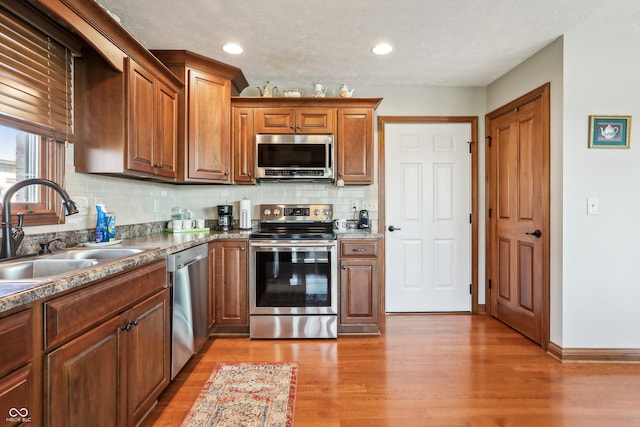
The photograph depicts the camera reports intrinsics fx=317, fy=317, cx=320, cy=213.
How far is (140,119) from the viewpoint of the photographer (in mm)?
2090

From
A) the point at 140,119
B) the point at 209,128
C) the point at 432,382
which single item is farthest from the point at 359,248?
the point at 140,119

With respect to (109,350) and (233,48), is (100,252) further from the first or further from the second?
(233,48)

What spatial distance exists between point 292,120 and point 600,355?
10.3ft

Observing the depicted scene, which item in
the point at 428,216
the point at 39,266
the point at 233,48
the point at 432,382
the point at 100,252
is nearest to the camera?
the point at 39,266

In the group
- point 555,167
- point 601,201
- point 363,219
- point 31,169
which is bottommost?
point 363,219

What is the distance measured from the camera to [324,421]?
66.6 inches

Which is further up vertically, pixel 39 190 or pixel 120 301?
pixel 39 190

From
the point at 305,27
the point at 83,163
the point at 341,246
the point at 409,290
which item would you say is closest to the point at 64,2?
the point at 83,163

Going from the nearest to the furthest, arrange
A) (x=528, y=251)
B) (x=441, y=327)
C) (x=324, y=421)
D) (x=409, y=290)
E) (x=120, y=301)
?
(x=120, y=301) → (x=324, y=421) → (x=528, y=251) → (x=441, y=327) → (x=409, y=290)

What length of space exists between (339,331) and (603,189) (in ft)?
7.61

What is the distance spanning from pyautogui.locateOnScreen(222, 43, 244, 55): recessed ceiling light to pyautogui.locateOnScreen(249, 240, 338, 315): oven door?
160 cm

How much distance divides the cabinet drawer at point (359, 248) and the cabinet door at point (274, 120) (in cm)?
123

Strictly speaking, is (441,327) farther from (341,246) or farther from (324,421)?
(324,421)

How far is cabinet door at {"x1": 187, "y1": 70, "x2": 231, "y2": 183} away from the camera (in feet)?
8.93
